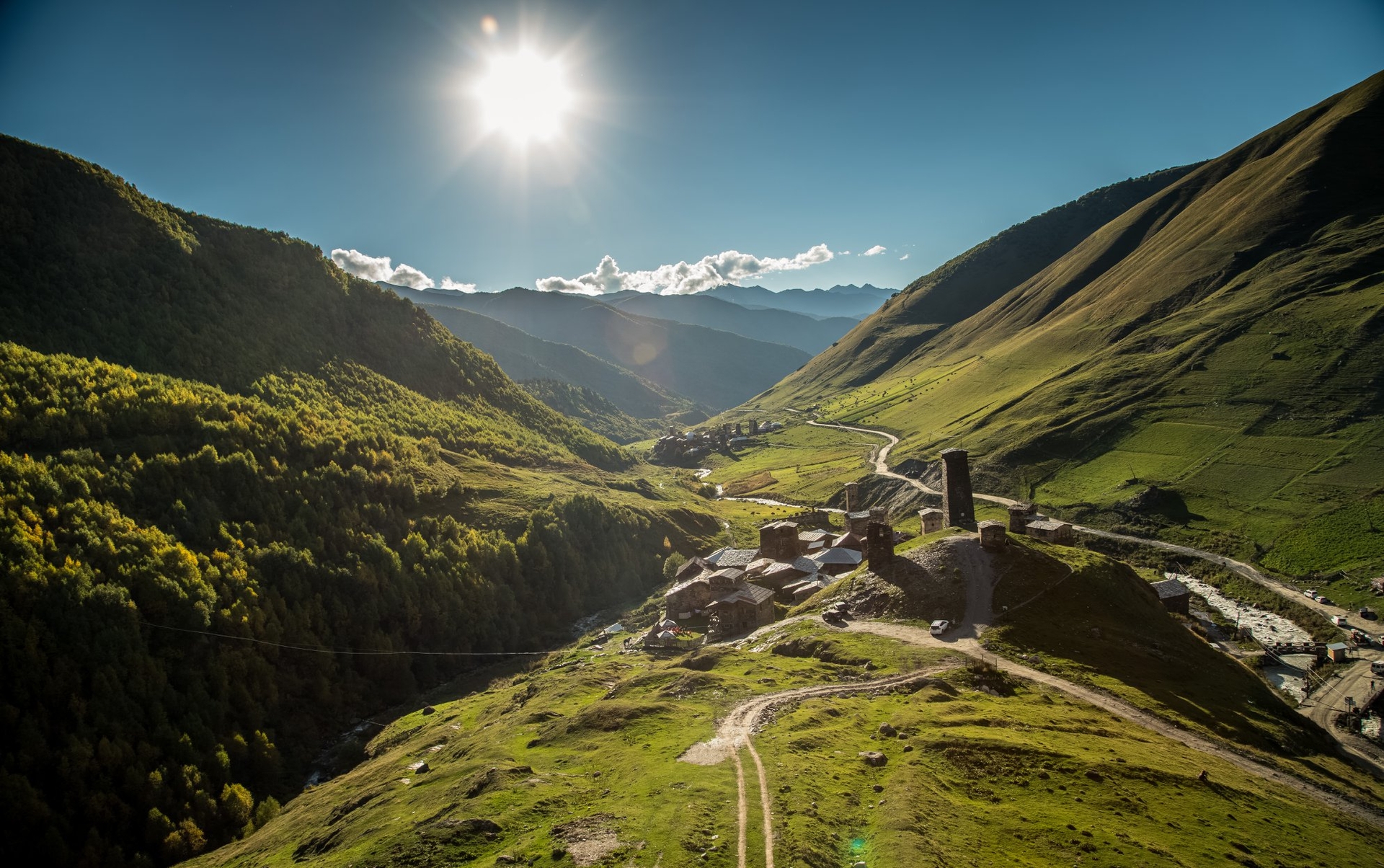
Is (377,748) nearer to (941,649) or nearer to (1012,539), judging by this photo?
(941,649)

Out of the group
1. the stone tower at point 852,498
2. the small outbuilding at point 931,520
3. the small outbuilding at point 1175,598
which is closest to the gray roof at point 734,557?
the small outbuilding at point 931,520

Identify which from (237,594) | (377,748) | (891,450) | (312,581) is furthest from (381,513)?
(891,450)

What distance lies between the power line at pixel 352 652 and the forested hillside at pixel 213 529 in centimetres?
35

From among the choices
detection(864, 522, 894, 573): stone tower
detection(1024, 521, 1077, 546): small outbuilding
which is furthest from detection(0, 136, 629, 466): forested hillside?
detection(1024, 521, 1077, 546): small outbuilding

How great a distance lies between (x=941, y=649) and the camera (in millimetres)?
52469

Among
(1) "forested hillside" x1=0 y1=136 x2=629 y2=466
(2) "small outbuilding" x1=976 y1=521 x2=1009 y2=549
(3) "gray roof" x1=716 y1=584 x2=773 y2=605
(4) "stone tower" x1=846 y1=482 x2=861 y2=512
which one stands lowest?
(3) "gray roof" x1=716 y1=584 x2=773 y2=605

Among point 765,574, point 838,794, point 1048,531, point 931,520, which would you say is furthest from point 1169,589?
point 838,794

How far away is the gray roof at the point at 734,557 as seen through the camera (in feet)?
333

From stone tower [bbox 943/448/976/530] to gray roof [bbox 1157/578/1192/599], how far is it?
2091cm

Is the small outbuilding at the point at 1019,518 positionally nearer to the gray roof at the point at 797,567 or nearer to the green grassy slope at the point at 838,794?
the gray roof at the point at 797,567

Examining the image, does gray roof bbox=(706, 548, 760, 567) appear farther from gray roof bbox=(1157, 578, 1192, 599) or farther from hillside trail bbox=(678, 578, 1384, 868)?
gray roof bbox=(1157, 578, 1192, 599)

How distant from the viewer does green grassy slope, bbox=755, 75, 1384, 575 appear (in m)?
93.1

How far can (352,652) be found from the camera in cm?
8244

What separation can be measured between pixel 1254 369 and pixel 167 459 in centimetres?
18558
